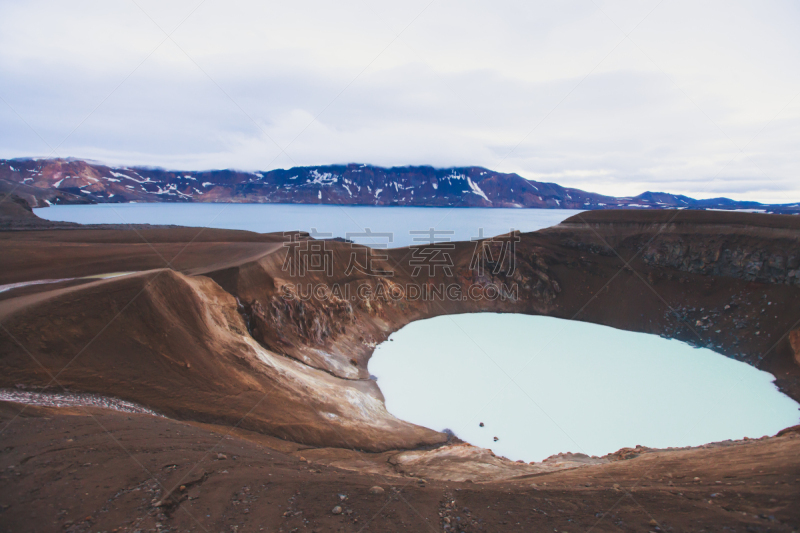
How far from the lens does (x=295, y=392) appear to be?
46.2 ft

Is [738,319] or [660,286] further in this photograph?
[660,286]

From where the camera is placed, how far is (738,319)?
81.6ft

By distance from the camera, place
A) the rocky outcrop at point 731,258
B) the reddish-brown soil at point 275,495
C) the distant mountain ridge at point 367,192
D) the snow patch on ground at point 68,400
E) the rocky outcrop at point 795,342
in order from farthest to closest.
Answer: the distant mountain ridge at point 367,192
the rocky outcrop at point 731,258
the rocky outcrop at point 795,342
the snow patch on ground at point 68,400
the reddish-brown soil at point 275,495

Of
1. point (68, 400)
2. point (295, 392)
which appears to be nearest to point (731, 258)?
point (295, 392)

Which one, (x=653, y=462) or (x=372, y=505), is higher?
(x=372, y=505)

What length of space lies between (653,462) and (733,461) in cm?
165

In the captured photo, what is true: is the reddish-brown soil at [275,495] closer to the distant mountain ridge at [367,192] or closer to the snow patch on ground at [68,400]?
the snow patch on ground at [68,400]

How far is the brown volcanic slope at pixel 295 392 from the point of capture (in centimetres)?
509

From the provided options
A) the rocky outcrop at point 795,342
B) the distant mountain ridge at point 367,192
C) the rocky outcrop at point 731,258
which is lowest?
the rocky outcrop at point 795,342

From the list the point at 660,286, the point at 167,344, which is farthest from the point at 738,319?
the point at 167,344

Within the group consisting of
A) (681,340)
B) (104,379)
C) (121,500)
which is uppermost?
(121,500)

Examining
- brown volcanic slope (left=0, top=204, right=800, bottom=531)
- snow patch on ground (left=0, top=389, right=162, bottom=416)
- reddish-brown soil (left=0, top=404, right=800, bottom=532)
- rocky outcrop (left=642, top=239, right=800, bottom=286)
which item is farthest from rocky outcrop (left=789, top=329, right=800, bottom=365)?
snow patch on ground (left=0, top=389, right=162, bottom=416)

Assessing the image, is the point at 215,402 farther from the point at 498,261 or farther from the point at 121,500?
the point at 498,261

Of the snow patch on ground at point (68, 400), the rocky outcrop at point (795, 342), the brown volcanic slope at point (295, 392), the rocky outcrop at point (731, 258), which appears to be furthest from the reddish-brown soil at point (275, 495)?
the rocky outcrop at point (731, 258)
